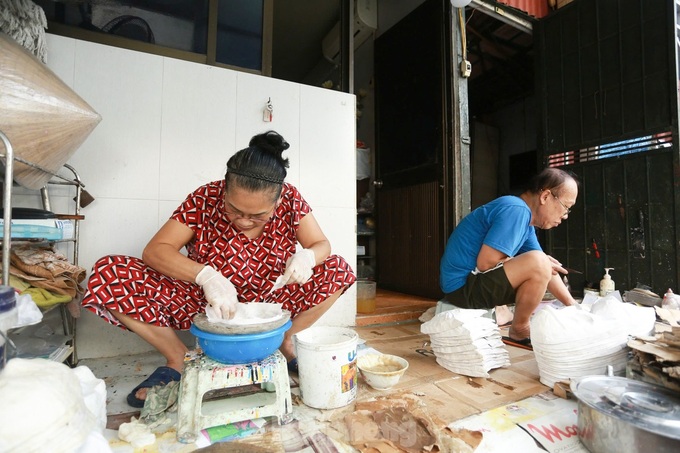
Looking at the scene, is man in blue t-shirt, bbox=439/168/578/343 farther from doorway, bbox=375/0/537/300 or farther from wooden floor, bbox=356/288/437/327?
doorway, bbox=375/0/537/300

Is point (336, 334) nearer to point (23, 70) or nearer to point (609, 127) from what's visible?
point (23, 70)

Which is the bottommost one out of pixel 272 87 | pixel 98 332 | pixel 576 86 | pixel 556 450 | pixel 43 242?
pixel 556 450

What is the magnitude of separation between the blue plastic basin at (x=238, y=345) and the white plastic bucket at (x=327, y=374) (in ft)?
0.57

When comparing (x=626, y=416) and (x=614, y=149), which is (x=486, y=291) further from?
(x=614, y=149)

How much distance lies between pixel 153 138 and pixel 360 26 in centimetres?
285

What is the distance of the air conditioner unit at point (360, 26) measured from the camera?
361 centimetres

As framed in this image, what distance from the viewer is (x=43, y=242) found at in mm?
1494

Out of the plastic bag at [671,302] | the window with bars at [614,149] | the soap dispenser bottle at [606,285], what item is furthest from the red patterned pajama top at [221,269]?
the window with bars at [614,149]

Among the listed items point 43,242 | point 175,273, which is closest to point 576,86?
point 175,273

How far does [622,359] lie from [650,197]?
2108 mm

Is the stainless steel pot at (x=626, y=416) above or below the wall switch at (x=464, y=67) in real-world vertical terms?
Answer: below

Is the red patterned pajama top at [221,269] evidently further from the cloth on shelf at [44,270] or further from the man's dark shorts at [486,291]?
the man's dark shorts at [486,291]

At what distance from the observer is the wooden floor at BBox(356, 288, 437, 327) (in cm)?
249

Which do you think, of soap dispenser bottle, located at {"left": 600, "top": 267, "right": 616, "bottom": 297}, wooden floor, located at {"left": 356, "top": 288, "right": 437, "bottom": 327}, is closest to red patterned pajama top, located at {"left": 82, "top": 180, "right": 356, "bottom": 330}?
wooden floor, located at {"left": 356, "top": 288, "right": 437, "bottom": 327}
